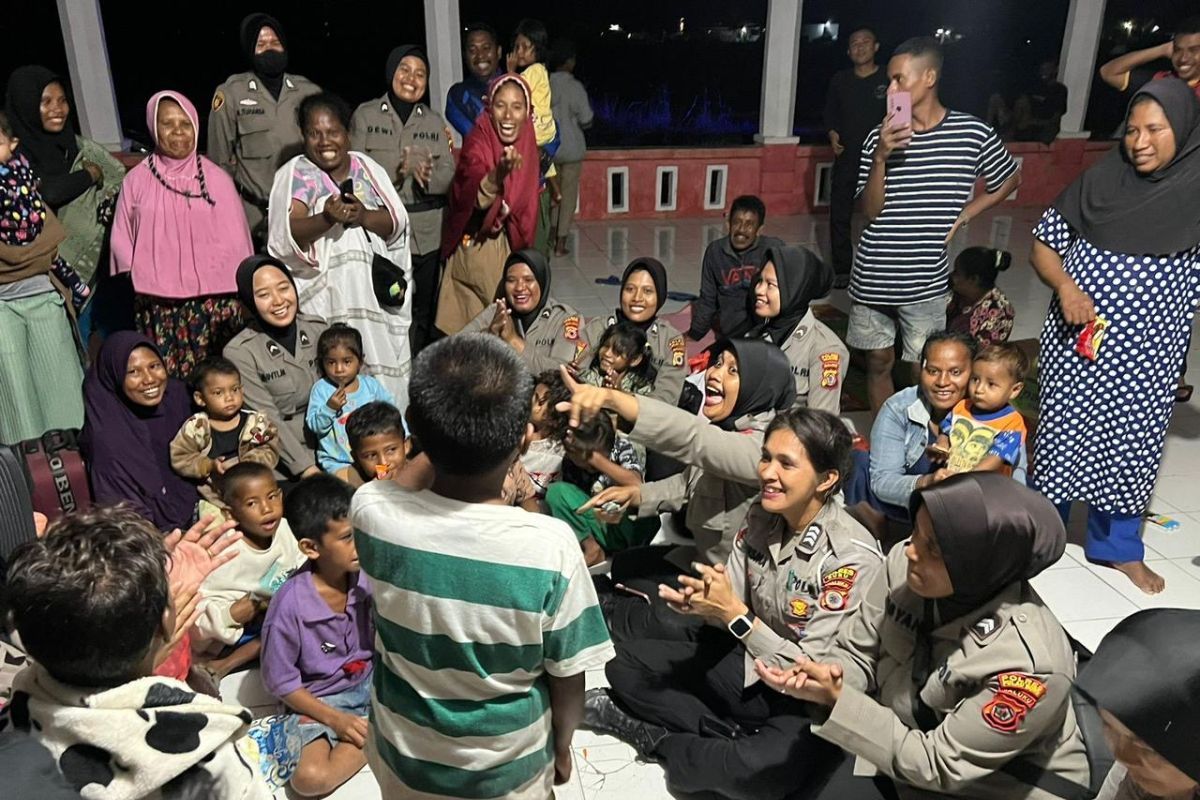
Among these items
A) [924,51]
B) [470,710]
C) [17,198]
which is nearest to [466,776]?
[470,710]

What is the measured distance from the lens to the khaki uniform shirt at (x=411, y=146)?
421 centimetres

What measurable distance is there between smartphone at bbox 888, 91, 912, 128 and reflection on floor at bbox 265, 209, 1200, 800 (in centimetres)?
146

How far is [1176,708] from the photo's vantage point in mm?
1276

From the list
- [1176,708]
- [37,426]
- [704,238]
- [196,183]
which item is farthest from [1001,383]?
[704,238]

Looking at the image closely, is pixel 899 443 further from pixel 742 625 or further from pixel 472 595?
pixel 472 595

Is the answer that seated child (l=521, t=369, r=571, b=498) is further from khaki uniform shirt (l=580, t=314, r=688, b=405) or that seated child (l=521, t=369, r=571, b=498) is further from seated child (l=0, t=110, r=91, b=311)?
seated child (l=0, t=110, r=91, b=311)

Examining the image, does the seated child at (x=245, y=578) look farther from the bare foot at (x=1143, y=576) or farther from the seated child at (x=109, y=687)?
the bare foot at (x=1143, y=576)

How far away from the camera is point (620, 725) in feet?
8.27

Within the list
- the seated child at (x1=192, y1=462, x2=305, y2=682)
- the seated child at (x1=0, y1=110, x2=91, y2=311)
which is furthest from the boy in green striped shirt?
the seated child at (x1=0, y1=110, x2=91, y2=311)

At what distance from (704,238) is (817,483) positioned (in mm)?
6187

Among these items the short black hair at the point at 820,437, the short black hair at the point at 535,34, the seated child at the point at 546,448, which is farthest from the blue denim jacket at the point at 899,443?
the short black hair at the point at 535,34

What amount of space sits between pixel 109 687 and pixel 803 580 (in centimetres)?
150

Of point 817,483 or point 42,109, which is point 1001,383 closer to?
point 817,483

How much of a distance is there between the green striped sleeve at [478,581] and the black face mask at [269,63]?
3370mm
